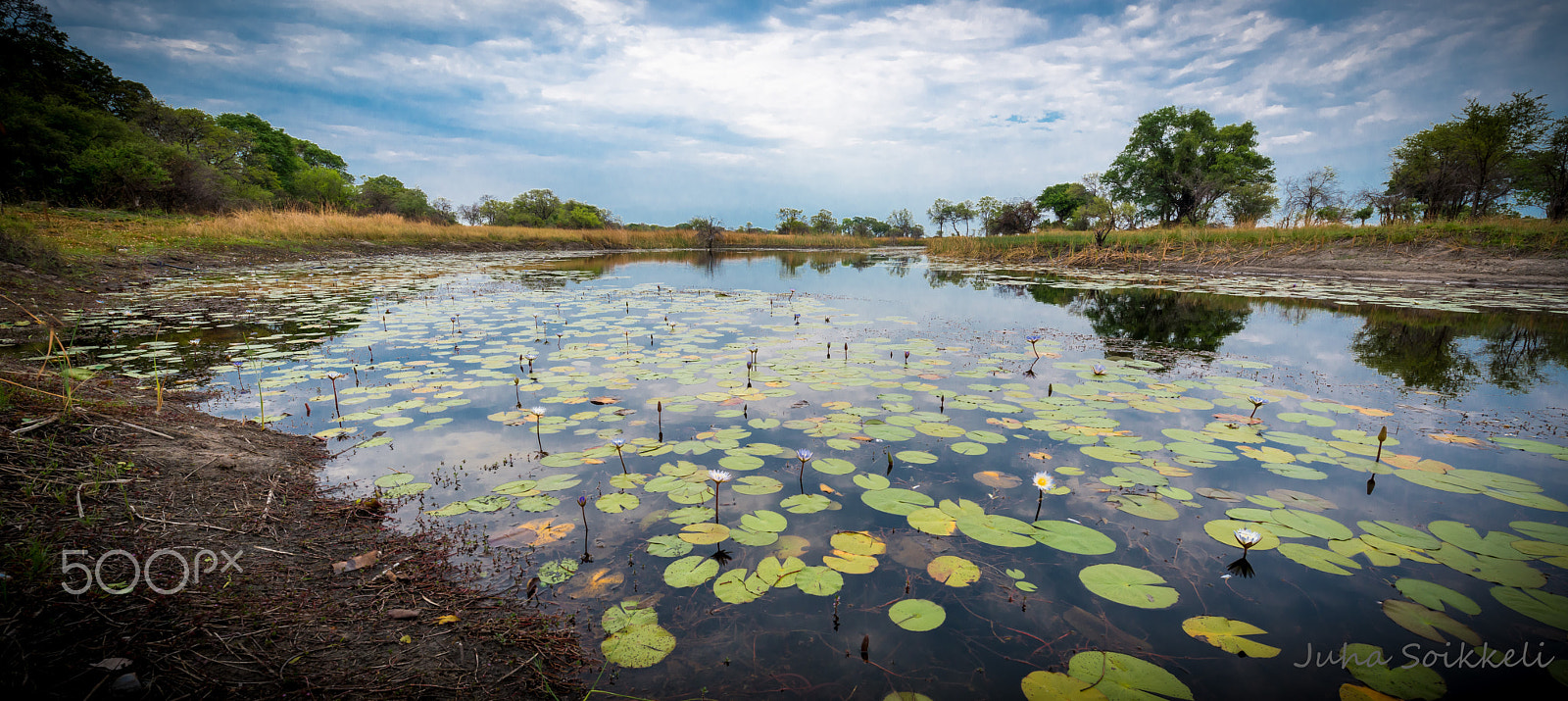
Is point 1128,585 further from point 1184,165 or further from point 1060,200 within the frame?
point 1060,200

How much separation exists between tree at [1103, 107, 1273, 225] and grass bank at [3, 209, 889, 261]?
40666mm

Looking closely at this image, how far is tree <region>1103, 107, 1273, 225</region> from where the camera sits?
35719 millimetres

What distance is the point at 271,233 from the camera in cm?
1727

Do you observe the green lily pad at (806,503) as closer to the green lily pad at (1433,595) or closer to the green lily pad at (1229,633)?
the green lily pad at (1229,633)

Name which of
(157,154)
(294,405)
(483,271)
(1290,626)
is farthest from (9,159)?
(1290,626)

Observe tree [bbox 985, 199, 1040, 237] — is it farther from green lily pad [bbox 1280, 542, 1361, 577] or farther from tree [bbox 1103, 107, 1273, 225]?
green lily pad [bbox 1280, 542, 1361, 577]

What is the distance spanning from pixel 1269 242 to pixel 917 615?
22857 millimetres

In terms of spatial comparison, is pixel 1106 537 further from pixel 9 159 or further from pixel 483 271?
pixel 9 159

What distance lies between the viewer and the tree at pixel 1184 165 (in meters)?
35.7

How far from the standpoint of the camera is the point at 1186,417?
390 centimetres

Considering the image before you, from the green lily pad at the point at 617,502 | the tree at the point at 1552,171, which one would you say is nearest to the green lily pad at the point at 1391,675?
the green lily pad at the point at 617,502

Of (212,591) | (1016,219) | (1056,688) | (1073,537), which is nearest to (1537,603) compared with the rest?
(1073,537)

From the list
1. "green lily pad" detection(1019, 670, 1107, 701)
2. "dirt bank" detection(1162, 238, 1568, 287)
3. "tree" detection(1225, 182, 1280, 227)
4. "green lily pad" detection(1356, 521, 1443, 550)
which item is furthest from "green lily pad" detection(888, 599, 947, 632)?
"tree" detection(1225, 182, 1280, 227)

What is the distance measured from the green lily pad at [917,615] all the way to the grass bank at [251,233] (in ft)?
44.7
